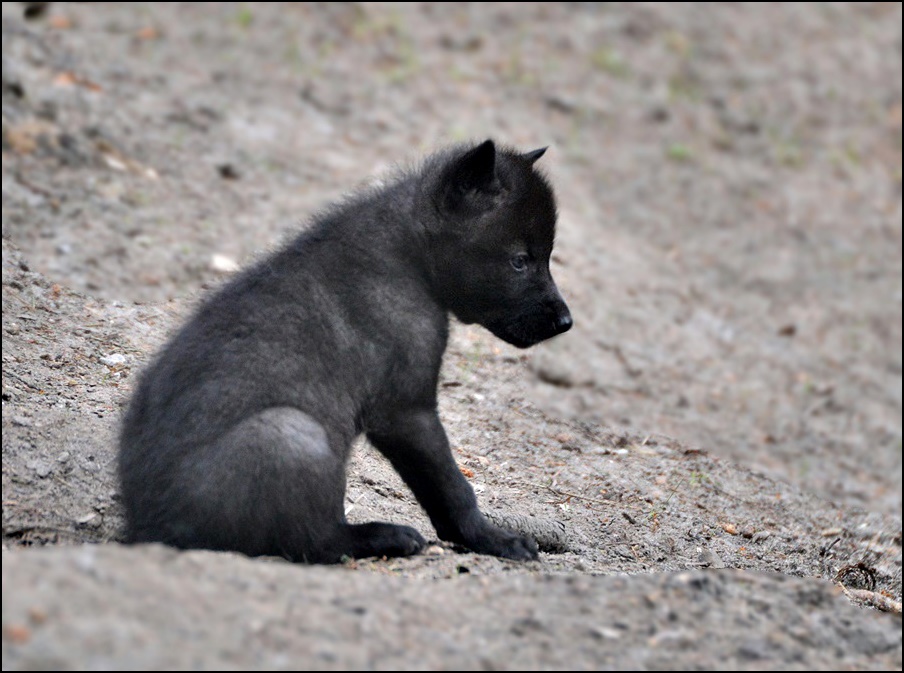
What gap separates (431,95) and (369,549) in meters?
8.84

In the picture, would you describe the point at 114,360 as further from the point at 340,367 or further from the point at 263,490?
the point at 263,490

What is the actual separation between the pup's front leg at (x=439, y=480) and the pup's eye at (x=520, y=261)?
87 cm

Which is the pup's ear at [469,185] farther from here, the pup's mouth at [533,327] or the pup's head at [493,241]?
the pup's mouth at [533,327]

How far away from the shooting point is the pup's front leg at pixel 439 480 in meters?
5.19

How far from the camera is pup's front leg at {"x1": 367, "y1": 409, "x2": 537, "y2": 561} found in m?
5.19

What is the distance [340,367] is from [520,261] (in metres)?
1.10

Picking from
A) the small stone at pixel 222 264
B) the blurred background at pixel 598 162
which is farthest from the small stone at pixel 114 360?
the small stone at pixel 222 264

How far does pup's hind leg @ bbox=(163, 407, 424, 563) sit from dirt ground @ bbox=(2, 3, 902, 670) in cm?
30

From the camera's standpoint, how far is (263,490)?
459 centimetres

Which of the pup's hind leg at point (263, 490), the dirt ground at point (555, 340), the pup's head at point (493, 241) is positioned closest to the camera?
the dirt ground at point (555, 340)

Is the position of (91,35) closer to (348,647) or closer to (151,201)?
(151,201)

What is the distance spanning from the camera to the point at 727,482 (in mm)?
7859

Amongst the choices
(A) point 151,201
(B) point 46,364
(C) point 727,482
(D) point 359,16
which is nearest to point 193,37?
(D) point 359,16

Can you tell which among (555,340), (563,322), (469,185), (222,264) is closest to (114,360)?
(222,264)
